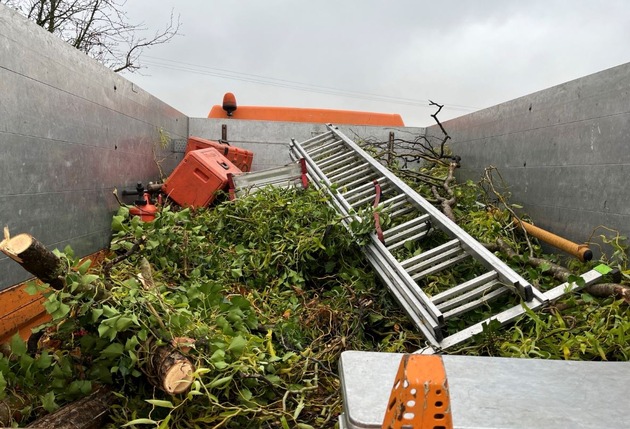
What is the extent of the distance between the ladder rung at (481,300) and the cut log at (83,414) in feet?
5.98

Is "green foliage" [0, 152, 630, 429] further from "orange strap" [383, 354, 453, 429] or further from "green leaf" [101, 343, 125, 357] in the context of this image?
"orange strap" [383, 354, 453, 429]

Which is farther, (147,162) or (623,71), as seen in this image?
(147,162)

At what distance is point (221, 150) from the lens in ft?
17.5

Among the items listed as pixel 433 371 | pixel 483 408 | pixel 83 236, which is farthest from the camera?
pixel 83 236

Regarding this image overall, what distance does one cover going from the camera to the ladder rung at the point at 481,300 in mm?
2518

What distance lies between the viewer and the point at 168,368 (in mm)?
1669

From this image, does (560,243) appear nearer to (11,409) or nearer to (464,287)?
(464,287)

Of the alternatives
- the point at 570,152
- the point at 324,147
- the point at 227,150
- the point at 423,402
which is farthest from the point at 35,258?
the point at 227,150

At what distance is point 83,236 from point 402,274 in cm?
223

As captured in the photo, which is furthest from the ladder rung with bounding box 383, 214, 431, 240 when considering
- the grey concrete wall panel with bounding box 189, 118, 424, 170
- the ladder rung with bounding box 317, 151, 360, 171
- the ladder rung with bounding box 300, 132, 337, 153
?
the grey concrete wall panel with bounding box 189, 118, 424, 170

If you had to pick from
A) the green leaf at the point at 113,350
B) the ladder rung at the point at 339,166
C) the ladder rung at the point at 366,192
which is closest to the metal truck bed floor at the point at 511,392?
the green leaf at the point at 113,350

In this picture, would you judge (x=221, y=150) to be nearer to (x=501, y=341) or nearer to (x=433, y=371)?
(x=501, y=341)

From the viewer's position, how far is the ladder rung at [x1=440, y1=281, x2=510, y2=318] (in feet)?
8.26

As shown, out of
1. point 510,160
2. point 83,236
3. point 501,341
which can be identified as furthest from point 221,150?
point 501,341
